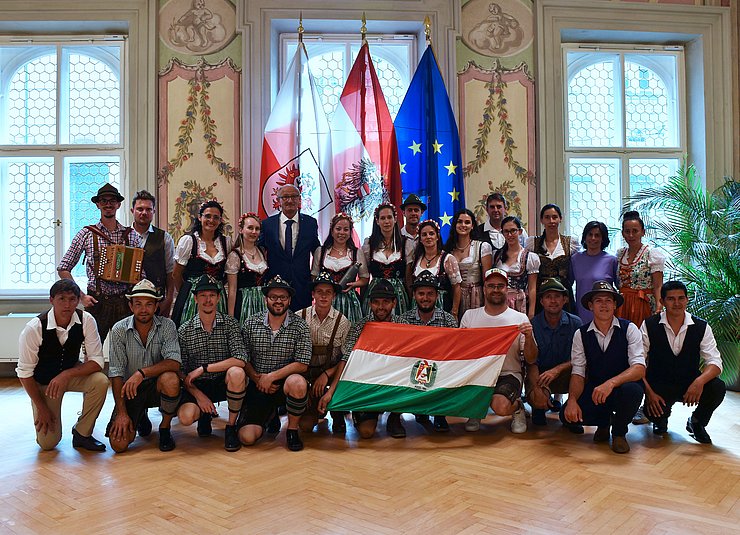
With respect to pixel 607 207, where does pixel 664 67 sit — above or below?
above

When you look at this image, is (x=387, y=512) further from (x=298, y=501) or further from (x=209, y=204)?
(x=209, y=204)

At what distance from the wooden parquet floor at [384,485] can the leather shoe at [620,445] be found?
0.22 feet

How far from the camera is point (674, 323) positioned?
3801 mm

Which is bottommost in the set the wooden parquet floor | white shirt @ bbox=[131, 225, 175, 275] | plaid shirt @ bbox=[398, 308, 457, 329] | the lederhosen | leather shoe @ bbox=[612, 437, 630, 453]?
the wooden parquet floor

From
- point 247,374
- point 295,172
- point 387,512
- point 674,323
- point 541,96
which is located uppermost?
point 541,96

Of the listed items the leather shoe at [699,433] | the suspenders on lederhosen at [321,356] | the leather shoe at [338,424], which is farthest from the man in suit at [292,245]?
the leather shoe at [699,433]

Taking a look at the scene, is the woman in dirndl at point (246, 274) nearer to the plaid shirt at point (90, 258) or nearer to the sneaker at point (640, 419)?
the plaid shirt at point (90, 258)

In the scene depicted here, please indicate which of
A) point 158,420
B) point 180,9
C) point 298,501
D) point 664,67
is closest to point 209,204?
point 158,420

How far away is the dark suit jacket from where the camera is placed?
14.6ft

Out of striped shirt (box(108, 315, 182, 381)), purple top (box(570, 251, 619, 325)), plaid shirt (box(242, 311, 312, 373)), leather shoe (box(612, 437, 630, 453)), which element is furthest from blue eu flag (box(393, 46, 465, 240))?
striped shirt (box(108, 315, 182, 381))

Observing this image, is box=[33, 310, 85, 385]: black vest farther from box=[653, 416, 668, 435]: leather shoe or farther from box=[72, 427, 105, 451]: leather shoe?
box=[653, 416, 668, 435]: leather shoe

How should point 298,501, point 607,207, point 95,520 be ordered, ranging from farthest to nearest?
point 607,207 → point 298,501 → point 95,520

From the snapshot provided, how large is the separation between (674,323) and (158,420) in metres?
3.44

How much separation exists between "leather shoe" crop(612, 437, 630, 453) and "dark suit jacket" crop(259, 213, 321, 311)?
2226 millimetres
